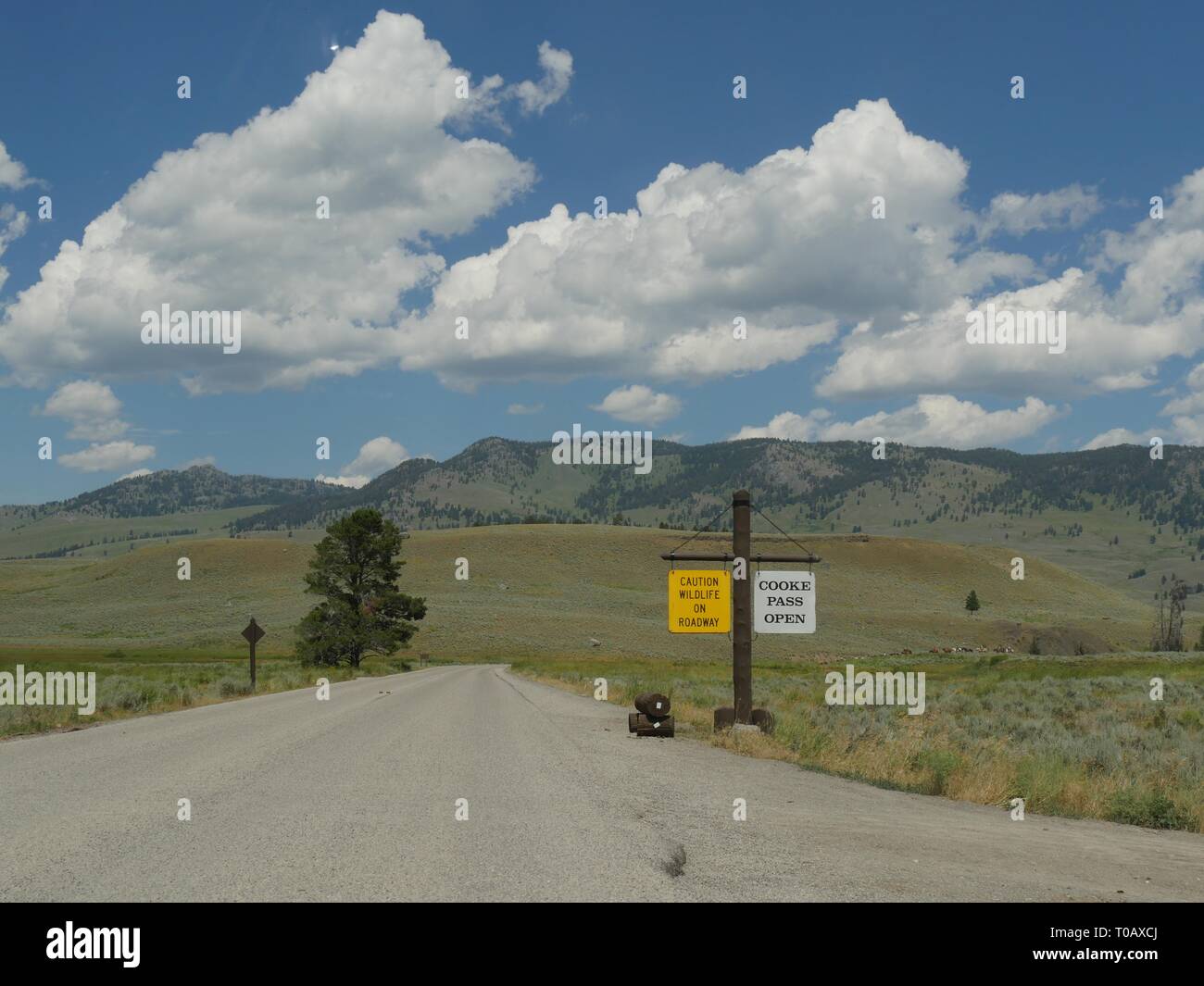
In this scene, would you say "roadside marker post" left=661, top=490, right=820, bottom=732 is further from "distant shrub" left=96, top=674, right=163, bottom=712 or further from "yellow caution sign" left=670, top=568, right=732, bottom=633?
"distant shrub" left=96, top=674, right=163, bottom=712

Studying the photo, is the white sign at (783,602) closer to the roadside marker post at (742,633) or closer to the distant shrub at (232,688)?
the roadside marker post at (742,633)

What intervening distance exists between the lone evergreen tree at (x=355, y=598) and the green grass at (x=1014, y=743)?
3709 centimetres

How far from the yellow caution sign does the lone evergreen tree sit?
4909cm

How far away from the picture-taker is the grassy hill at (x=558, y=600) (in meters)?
103

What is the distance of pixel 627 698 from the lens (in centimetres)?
3139

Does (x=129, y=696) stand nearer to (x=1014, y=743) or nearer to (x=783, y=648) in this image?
(x=1014, y=743)

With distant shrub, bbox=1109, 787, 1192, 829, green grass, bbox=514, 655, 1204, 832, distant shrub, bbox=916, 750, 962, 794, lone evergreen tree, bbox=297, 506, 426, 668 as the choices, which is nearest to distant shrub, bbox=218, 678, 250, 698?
green grass, bbox=514, 655, 1204, 832

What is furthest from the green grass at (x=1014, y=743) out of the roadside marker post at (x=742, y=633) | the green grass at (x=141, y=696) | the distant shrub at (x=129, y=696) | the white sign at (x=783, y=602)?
the distant shrub at (x=129, y=696)

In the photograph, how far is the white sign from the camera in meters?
20.3

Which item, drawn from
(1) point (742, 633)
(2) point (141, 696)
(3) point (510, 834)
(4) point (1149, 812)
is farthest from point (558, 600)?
(3) point (510, 834)
